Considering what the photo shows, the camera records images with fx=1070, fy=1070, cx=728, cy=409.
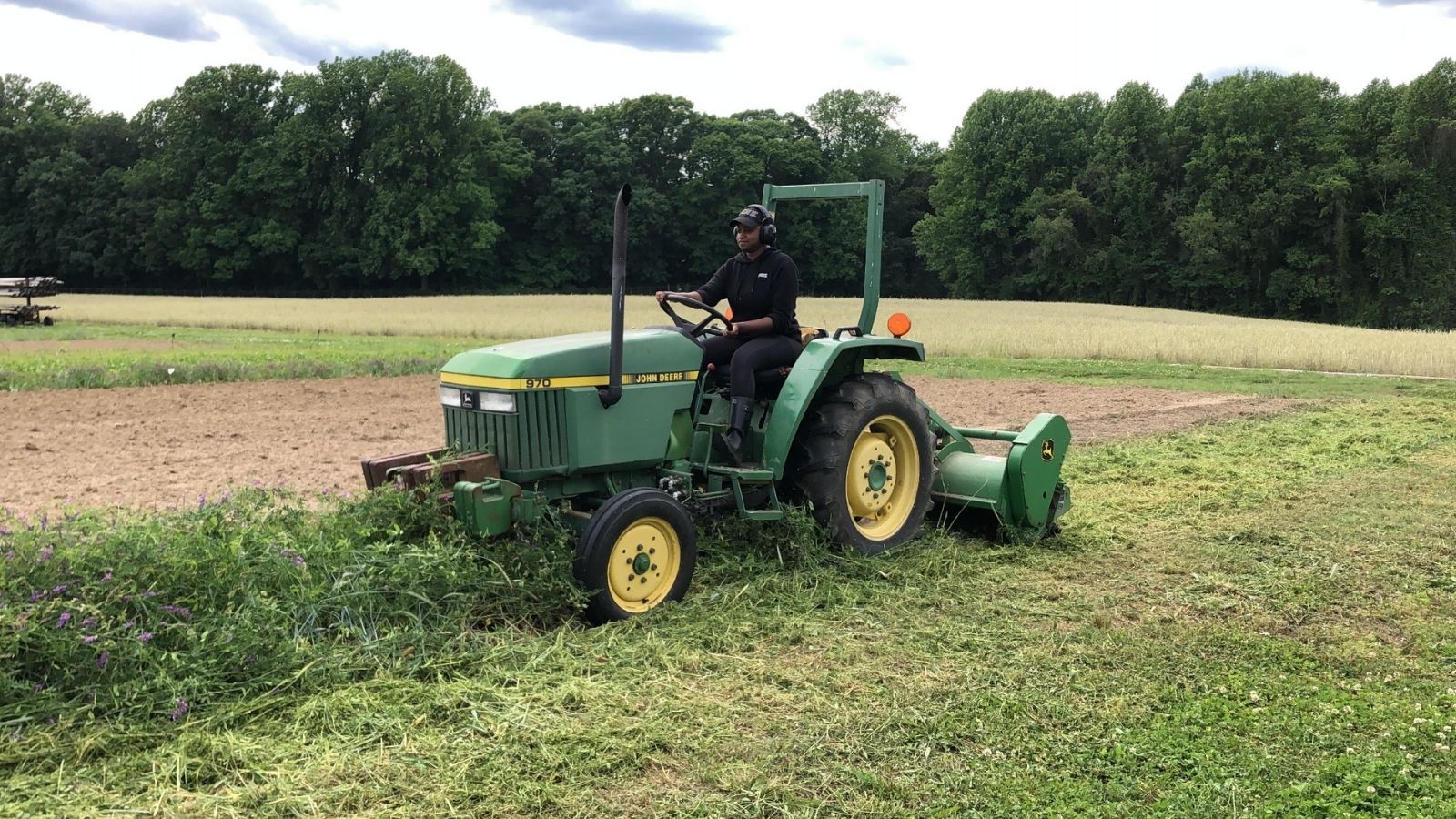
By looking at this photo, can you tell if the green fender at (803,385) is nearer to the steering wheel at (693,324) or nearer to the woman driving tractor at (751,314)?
the woman driving tractor at (751,314)

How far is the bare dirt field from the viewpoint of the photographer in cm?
808

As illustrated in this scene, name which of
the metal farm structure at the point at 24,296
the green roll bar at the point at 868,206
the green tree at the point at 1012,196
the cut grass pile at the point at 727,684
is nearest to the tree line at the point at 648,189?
the green tree at the point at 1012,196

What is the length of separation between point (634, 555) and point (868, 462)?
1.82m

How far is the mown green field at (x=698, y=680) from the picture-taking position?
3180 millimetres

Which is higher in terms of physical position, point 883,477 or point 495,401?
point 495,401

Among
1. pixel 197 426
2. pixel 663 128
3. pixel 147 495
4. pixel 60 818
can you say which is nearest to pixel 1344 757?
pixel 60 818

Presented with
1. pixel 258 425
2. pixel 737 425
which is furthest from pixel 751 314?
pixel 258 425

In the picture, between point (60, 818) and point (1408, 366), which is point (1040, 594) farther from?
point (1408, 366)

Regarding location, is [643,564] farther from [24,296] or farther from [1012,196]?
[1012,196]

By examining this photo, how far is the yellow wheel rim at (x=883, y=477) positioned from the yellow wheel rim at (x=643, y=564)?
1.30 metres

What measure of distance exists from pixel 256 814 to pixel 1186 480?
739 cm

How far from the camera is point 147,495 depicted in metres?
7.46

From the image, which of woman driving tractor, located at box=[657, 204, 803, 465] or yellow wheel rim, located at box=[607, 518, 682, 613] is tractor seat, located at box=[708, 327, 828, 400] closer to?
woman driving tractor, located at box=[657, 204, 803, 465]

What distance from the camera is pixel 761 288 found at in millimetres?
5664
